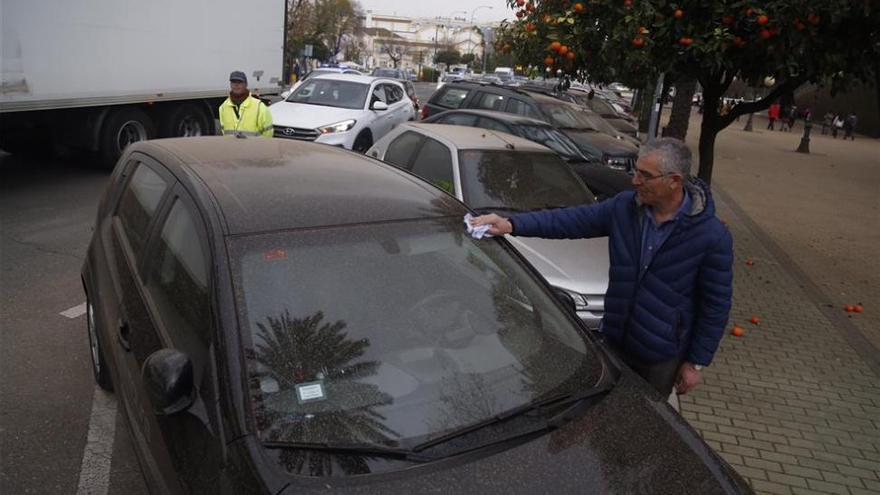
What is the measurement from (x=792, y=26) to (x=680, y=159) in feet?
8.56

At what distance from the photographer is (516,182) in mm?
5445

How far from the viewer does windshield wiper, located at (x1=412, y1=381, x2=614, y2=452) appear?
6.61 feet

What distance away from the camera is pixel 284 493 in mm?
1740

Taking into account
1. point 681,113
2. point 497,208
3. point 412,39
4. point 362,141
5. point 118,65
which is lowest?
point 362,141

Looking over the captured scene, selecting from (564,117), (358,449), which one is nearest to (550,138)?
(564,117)

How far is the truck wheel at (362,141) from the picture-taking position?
11163 millimetres

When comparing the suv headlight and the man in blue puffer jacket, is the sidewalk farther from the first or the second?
the suv headlight

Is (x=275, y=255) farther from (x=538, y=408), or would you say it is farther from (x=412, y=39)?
(x=412, y=39)

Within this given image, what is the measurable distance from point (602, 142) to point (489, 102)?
2092mm

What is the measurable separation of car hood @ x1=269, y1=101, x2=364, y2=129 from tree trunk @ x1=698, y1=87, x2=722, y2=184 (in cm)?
592

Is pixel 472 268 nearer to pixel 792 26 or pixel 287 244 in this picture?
pixel 287 244

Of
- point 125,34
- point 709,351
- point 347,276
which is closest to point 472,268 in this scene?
point 347,276

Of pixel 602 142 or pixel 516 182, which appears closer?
pixel 516 182

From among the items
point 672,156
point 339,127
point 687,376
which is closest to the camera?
point 672,156
